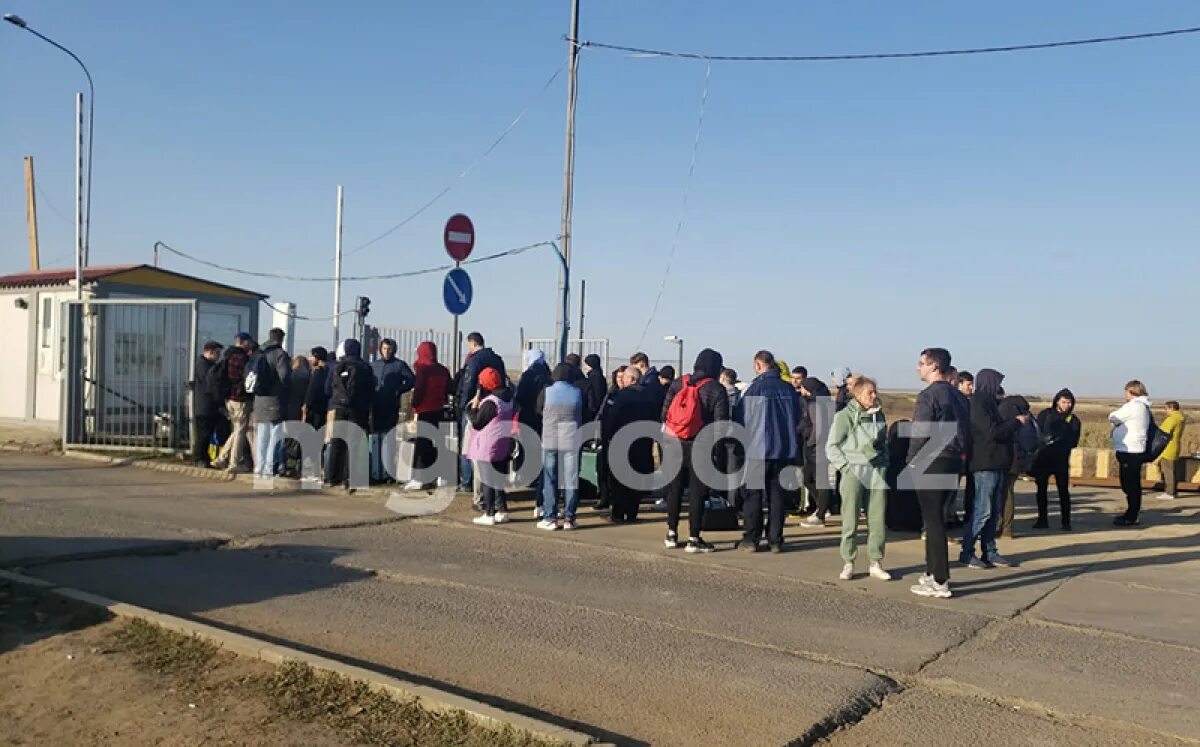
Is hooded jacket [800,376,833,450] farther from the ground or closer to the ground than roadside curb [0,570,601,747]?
farther from the ground

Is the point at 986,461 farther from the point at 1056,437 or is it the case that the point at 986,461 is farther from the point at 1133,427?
the point at 1133,427

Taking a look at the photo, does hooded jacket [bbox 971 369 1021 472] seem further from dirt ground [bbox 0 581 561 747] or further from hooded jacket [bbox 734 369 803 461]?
dirt ground [bbox 0 581 561 747]

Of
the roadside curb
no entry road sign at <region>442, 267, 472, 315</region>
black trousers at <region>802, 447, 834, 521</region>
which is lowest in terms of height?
the roadside curb

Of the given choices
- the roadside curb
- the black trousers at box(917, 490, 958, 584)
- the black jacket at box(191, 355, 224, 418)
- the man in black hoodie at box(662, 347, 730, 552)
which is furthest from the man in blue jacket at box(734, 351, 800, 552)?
the black jacket at box(191, 355, 224, 418)

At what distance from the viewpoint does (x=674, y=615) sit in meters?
7.32

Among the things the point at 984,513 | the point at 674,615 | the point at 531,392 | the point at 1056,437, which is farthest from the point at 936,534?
the point at 531,392

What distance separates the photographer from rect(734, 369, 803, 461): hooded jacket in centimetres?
978

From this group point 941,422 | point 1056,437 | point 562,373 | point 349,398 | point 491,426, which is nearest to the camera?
point 941,422

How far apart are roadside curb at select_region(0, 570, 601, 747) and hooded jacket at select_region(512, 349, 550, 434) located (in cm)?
571

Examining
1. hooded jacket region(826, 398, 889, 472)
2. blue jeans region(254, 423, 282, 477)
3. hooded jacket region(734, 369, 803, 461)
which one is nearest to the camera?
hooded jacket region(826, 398, 889, 472)

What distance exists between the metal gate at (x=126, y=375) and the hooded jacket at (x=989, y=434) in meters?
11.3

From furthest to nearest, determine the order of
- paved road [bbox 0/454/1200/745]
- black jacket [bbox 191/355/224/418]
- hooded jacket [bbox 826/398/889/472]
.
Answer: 1. black jacket [bbox 191/355/224/418]
2. hooded jacket [bbox 826/398/889/472]
3. paved road [bbox 0/454/1200/745]

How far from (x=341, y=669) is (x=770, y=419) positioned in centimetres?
539

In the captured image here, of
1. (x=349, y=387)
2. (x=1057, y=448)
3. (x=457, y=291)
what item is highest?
(x=457, y=291)
